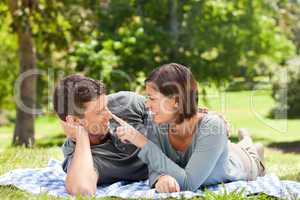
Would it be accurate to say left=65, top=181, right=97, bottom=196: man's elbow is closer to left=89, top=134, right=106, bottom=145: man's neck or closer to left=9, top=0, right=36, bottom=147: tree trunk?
left=89, top=134, right=106, bottom=145: man's neck

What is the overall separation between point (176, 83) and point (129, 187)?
958 mm

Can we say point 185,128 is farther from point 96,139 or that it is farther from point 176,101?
point 96,139

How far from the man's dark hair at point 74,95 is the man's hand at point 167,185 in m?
0.78

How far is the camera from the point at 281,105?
20.6 m

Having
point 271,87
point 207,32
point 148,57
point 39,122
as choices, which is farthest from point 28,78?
point 39,122

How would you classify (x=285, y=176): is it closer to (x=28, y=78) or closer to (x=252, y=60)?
(x=28, y=78)

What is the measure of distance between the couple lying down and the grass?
357mm

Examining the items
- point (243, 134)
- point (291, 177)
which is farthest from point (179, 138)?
point (291, 177)

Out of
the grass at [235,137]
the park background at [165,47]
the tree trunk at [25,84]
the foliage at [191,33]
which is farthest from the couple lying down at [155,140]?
the foliage at [191,33]

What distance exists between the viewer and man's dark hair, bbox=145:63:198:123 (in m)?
3.87

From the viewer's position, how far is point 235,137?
20.3 metres

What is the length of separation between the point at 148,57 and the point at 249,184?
13.4 meters

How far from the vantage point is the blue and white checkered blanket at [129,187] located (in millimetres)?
3871

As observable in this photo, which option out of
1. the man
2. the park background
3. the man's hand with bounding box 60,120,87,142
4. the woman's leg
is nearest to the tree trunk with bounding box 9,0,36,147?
the park background
